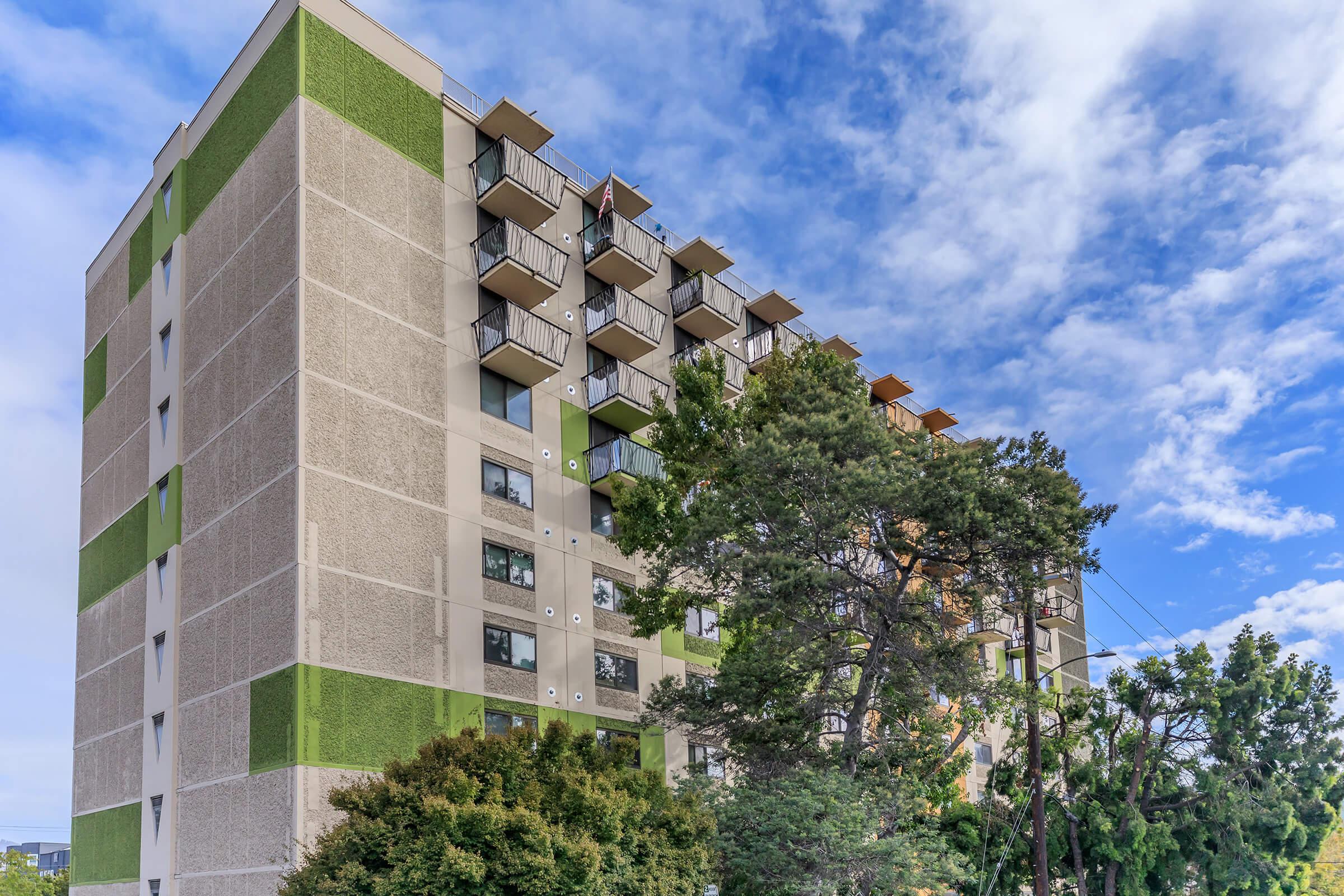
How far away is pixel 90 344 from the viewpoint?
3978 cm

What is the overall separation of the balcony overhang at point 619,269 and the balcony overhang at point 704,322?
2323 millimetres

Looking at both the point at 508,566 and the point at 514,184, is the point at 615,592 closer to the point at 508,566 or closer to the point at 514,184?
the point at 508,566

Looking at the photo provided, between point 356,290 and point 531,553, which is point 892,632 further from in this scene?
point 356,290

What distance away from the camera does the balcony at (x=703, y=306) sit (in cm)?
3900

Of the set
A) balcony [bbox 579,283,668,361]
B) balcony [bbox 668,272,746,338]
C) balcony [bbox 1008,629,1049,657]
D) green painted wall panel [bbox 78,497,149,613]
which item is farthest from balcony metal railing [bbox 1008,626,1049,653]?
green painted wall panel [bbox 78,497,149,613]

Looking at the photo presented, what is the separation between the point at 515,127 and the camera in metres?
33.3

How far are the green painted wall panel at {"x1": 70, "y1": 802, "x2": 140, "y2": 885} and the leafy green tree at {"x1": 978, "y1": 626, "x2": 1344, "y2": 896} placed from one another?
80.6 feet

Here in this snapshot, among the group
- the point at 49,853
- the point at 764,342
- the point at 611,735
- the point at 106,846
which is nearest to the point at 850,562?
the point at 611,735

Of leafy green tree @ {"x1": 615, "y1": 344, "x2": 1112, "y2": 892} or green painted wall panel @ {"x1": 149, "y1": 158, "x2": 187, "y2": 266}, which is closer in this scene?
leafy green tree @ {"x1": 615, "y1": 344, "x2": 1112, "y2": 892}

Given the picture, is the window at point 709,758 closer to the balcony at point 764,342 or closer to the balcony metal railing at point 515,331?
the balcony metal railing at point 515,331

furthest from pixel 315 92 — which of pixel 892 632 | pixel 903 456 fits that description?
pixel 892 632

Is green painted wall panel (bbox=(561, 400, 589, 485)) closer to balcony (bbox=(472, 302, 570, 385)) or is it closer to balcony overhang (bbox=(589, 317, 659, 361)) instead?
balcony (bbox=(472, 302, 570, 385))

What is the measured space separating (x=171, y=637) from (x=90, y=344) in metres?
15.2

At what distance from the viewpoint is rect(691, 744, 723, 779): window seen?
2958 centimetres
